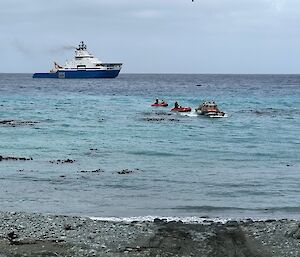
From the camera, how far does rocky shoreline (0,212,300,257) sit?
38.0 feet

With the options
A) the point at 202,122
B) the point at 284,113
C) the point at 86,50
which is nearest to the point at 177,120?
the point at 202,122

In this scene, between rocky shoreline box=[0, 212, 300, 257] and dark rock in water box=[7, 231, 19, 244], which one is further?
dark rock in water box=[7, 231, 19, 244]

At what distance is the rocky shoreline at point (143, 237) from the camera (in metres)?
11.6

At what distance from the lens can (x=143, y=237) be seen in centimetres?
1277

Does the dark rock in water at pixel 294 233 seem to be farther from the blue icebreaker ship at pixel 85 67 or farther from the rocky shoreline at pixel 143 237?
the blue icebreaker ship at pixel 85 67

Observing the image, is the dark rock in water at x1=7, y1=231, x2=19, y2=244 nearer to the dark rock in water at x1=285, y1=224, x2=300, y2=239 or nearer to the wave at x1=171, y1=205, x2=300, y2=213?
the wave at x1=171, y1=205, x2=300, y2=213

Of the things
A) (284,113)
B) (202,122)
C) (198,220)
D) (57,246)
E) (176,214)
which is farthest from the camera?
(284,113)

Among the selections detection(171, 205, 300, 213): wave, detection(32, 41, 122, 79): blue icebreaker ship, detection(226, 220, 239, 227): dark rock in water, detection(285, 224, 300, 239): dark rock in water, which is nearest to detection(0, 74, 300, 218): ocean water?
detection(171, 205, 300, 213): wave

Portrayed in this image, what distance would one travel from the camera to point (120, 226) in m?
13.9

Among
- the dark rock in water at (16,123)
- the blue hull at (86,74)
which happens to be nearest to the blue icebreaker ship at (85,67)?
the blue hull at (86,74)

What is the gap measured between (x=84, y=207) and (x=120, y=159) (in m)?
9.13

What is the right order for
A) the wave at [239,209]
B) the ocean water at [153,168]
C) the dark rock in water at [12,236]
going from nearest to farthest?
the dark rock in water at [12,236]
the wave at [239,209]
the ocean water at [153,168]

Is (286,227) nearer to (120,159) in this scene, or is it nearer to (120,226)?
(120,226)

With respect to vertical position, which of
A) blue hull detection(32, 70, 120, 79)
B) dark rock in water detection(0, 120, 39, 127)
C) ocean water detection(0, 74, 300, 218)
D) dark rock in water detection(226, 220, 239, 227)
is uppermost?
blue hull detection(32, 70, 120, 79)
